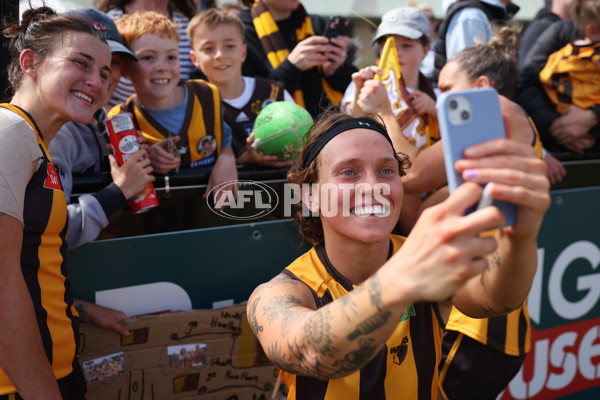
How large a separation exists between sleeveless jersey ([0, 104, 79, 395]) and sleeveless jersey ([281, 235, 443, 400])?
80 cm

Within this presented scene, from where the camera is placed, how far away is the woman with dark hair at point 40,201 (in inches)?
64.4

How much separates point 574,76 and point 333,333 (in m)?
3.07

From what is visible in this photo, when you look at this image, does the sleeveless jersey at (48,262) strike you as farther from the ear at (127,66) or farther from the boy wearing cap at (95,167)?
the ear at (127,66)

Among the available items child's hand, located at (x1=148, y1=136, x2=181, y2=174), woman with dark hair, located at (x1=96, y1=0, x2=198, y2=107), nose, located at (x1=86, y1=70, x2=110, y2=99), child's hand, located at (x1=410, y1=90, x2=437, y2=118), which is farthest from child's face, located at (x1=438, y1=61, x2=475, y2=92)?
woman with dark hair, located at (x1=96, y1=0, x2=198, y2=107)

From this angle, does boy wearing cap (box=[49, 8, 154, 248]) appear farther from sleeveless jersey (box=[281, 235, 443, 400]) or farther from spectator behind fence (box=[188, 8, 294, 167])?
sleeveless jersey (box=[281, 235, 443, 400])

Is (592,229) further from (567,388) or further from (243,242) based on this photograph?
(243,242)

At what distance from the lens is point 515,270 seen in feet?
4.47

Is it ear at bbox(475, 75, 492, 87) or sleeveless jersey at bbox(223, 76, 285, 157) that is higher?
ear at bbox(475, 75, 492, 87)

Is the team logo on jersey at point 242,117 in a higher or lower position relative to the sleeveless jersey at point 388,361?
higher

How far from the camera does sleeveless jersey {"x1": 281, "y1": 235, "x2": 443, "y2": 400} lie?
5.38ft

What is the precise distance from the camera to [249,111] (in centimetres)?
320

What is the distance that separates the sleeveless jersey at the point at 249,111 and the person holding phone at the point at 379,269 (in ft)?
3.51

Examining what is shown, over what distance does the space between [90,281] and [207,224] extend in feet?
1.77

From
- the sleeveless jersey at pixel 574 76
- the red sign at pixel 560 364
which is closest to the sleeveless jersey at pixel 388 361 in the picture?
the red sign at pixel 560 364
